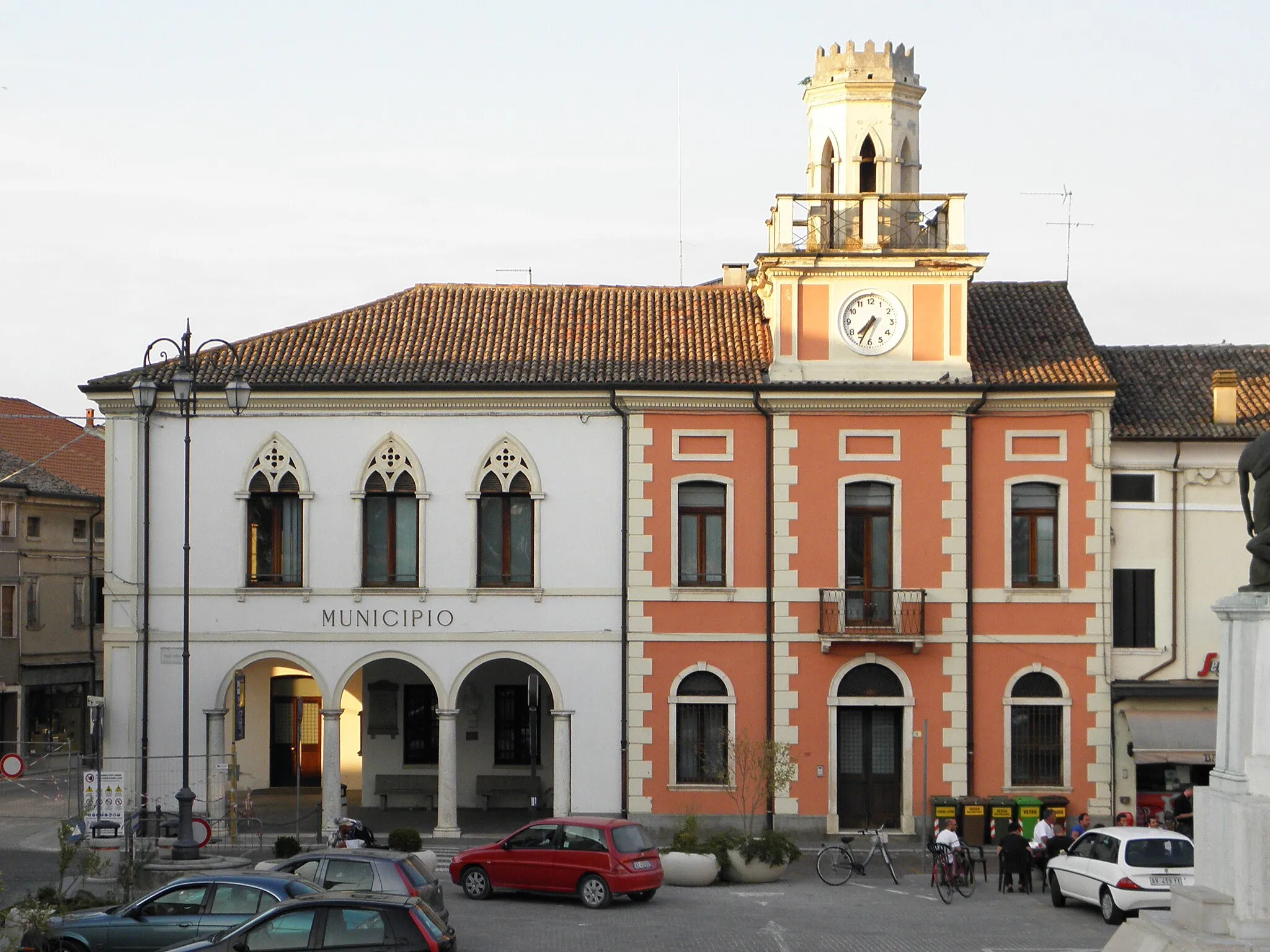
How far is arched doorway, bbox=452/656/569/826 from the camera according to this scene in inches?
1465

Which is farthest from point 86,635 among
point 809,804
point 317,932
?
point 317,932

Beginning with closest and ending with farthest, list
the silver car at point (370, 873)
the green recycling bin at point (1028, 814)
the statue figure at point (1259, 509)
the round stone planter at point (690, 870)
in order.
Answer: the statue figure at point (1259, 509) → the silver car at point (370, 873) → the round stone planter at point (690, 870) → the green recycling bin at point (1028, 814)

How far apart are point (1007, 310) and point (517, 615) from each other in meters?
12.2

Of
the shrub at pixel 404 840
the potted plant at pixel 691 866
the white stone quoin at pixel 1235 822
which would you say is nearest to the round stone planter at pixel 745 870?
the potted plant at pixel 691 866

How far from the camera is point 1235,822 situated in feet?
55.3

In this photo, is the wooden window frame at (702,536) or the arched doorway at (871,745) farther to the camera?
the wooden window frame at (702,536)

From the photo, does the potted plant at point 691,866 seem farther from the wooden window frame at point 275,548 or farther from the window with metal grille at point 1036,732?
the wooden window frame at point 275,548

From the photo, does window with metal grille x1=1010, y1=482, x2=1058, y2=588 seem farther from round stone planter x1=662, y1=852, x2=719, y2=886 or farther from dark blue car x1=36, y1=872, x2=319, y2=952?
dark blue car x1=36, y1=872, x2=319, y2=952

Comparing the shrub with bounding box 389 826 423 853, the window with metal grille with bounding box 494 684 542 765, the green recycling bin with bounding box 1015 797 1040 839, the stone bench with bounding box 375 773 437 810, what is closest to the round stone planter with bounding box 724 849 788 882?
the shrub with bounding box 389 826 423 853

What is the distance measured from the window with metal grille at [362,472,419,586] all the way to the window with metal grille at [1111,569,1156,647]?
13978 millimetres

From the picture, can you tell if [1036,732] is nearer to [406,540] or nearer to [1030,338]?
[1030,338]

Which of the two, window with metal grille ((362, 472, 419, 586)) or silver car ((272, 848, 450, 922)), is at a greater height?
window with metal grille ((362, 472, 419, 586))

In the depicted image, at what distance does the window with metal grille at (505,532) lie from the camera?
3434cm

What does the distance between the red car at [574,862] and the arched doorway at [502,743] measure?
10.0 m
